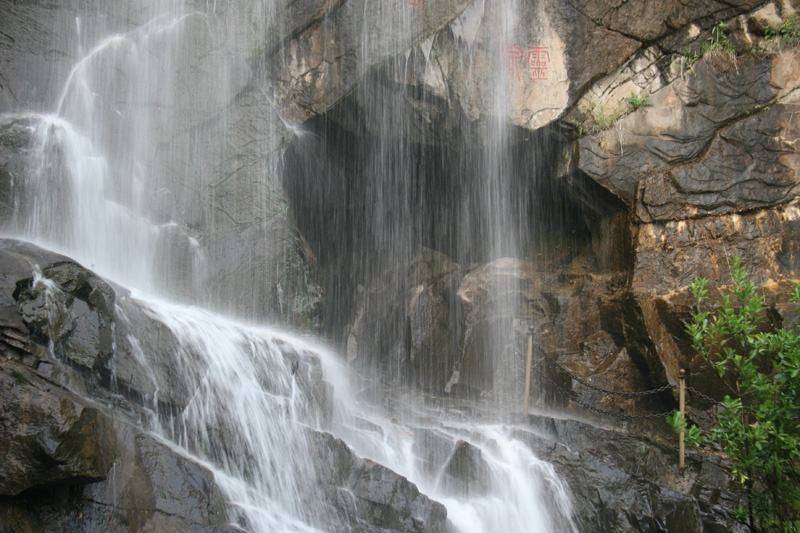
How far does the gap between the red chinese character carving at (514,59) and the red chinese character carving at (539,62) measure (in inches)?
7.9

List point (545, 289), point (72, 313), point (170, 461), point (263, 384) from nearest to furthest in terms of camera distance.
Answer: point (170, 461), point (72, 313), point (263, 384), point (545, 289)

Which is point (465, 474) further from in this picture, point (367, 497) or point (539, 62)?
point (539, 62)

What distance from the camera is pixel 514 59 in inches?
462

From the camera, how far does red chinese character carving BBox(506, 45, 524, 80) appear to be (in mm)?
11656

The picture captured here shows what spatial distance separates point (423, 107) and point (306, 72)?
2.42 meters

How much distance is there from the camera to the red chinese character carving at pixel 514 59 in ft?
38.2

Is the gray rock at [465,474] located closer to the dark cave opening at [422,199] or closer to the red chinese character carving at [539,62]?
the dark cave opening at [422,199]

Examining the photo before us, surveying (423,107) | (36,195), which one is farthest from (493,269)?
(36,195)

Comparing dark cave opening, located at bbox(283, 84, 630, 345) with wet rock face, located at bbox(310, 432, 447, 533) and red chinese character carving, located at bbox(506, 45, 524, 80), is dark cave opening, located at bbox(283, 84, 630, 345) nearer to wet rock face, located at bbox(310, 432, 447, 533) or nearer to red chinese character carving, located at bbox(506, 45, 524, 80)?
red chinese character carving, located at bbox(506, 45, 524, 80)

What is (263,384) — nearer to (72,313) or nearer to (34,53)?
(72,313)

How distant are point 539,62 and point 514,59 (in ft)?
1.52

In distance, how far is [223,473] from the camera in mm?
6605

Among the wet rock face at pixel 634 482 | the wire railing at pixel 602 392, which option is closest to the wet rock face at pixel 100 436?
the wet rock face at pixel 634 482

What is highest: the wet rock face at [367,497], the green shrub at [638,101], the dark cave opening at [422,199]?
the green shrub at [638,101]
